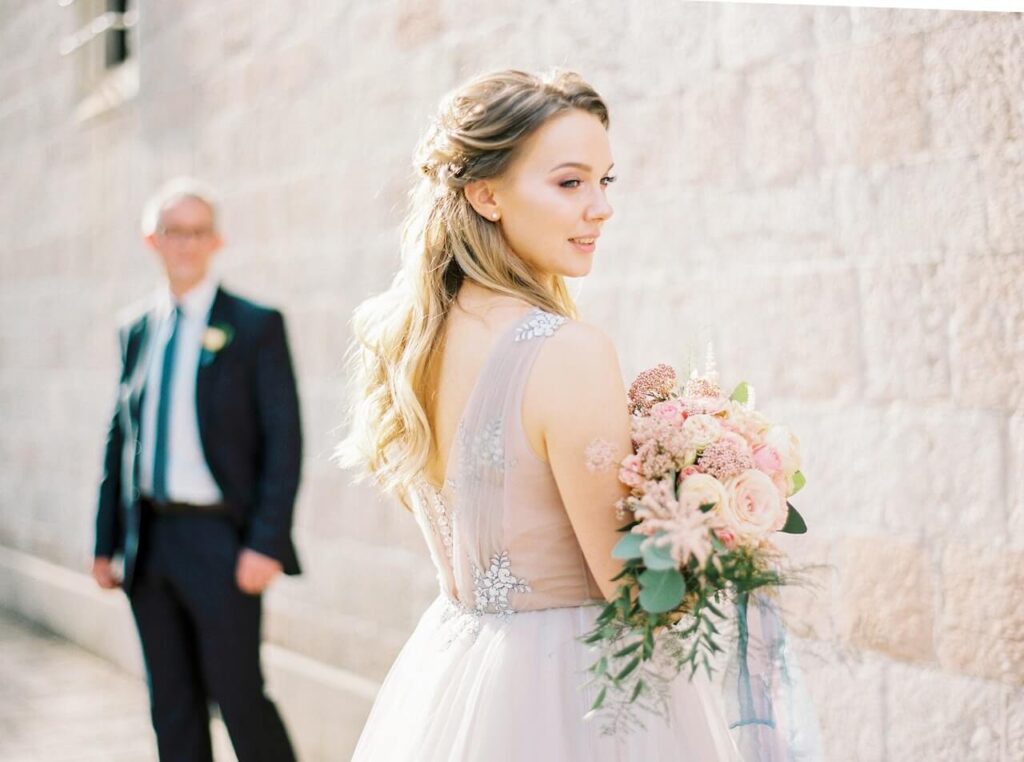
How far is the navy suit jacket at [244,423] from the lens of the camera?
3764 mm

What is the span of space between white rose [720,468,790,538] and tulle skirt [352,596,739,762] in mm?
341

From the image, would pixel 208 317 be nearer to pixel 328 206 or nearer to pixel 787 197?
pixel 328 206

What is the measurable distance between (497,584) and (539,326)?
0.47m

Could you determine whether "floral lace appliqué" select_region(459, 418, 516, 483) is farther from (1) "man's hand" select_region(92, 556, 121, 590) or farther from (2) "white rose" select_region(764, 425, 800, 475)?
(1) "man's hand" select_region(92, 556, 121, 590)

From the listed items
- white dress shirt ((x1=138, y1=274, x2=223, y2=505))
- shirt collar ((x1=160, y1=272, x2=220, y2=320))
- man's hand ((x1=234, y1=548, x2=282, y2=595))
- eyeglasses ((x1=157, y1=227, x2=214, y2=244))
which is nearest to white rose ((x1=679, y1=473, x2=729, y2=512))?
man's hand ((x1=234, y1=548, x2=282, y2=595))

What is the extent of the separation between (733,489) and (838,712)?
1.31 m

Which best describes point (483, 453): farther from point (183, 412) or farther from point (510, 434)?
point (183, 412)

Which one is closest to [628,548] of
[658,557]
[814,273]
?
[658,557]

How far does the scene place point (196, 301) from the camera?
153 inches

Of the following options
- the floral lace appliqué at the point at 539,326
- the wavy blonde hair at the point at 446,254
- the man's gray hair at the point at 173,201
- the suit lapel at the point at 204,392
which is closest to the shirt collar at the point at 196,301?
the suit lapel at the point at 204,392

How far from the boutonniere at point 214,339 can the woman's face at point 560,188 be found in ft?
6.27

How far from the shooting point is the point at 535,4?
12.6ft

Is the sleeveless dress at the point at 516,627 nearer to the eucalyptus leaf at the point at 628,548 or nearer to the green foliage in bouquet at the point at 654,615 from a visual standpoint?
the green foliage in bouquet at the point at 654,615

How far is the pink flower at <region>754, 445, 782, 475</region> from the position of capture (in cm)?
200
